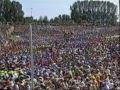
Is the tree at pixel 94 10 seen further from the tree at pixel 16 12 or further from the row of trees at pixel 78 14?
the tree at pixel 16 12

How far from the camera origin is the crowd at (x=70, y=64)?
21.6 m

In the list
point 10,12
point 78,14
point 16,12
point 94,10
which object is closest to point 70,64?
point 16,12

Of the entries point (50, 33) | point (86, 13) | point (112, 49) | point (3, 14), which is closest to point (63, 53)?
point (112, 49)

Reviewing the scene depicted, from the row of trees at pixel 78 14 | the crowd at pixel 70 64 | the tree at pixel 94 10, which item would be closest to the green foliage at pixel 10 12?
the row of trees at pixel 78 14

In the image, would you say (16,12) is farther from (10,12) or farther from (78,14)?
(78,14)

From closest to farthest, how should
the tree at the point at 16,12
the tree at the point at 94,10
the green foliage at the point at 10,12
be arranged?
the green foliage at the point at 10,12
the tree at the point at 16,12
the tree at the point at 94,10

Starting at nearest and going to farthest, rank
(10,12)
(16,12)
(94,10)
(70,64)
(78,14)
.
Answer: (70,64) < (16,12) < (10,12) < (78,14) < (94,10)

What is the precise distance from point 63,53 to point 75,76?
16.9 metres

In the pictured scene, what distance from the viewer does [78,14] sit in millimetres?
102688

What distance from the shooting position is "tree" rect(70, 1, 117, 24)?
102562mm

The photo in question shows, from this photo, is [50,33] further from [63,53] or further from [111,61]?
[111,61]

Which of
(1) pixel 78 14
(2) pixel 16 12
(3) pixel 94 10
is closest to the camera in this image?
(2) pixel 16 12

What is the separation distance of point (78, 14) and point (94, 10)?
329 inches

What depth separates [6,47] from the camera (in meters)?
48.5
